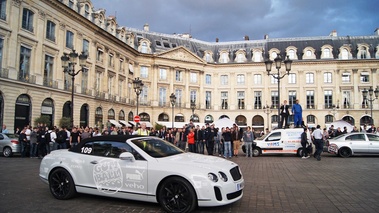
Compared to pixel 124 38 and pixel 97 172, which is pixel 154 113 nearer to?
pixel 124 38

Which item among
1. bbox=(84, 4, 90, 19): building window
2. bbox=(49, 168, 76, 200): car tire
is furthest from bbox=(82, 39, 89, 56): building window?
bbox=(49, 168, 76, 200): car tire

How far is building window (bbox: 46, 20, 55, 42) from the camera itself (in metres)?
30.2

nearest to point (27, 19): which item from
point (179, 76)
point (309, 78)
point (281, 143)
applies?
point (281, 143)

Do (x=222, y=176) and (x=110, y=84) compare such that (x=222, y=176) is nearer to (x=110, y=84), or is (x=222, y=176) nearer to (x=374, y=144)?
(x=374, y=144)

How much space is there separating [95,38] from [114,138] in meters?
34.3

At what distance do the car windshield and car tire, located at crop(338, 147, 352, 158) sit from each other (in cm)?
1413

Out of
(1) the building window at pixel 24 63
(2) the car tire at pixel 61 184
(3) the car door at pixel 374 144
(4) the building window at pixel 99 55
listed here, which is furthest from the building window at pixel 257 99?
(2) the car tire at pixel 61 184

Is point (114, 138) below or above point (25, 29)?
below

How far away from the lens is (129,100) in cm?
4828

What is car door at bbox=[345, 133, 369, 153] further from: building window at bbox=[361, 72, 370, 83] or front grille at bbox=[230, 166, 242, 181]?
building window at bbox=[361, 72, 370, 83]

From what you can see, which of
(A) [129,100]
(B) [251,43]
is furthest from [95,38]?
(B) [251,43]

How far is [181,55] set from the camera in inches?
2158

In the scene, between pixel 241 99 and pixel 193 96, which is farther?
pixel 241 99

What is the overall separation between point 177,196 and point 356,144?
610 inches
